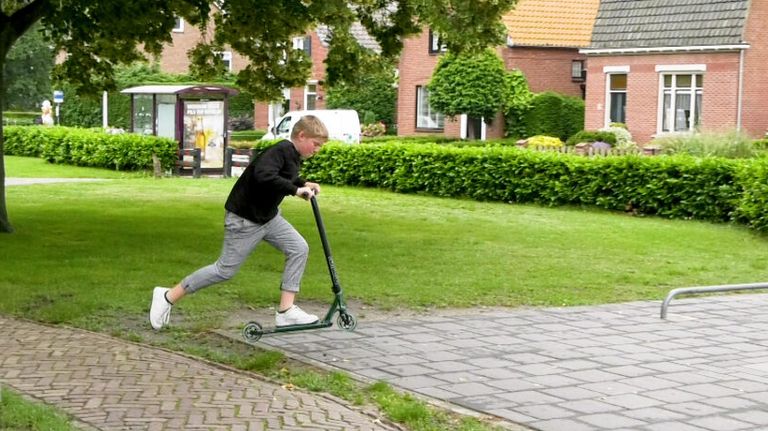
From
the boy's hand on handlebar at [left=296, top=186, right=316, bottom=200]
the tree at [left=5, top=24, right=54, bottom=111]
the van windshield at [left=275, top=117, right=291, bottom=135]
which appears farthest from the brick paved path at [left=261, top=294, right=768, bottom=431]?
the tree at [left=5, top=24, right=54, bottom=111]

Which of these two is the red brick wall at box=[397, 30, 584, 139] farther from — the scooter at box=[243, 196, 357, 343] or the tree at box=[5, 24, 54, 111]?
the scooter at box=[243, 196, 357, 343]

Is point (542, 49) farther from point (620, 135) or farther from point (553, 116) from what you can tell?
point (620, 135)

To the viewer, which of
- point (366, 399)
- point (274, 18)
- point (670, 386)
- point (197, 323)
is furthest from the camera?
point (274, 18)

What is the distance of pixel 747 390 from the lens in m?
7.74

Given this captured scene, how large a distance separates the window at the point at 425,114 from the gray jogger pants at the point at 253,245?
121ft

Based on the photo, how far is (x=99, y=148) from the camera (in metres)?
33.9

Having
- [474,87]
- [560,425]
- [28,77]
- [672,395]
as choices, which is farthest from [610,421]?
[28,77]

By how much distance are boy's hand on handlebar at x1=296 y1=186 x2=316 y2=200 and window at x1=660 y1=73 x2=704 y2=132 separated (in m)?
27.6

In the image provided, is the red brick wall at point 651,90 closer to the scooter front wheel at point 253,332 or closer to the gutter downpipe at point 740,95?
the gutter downpipe at point 740,95

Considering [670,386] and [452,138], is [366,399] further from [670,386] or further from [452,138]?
[452,138]

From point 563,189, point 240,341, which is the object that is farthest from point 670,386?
point 563,189

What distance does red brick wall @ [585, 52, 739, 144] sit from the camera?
33844 millimetres

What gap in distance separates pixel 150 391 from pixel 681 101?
30.3 m

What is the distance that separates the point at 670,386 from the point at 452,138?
3538 cm
